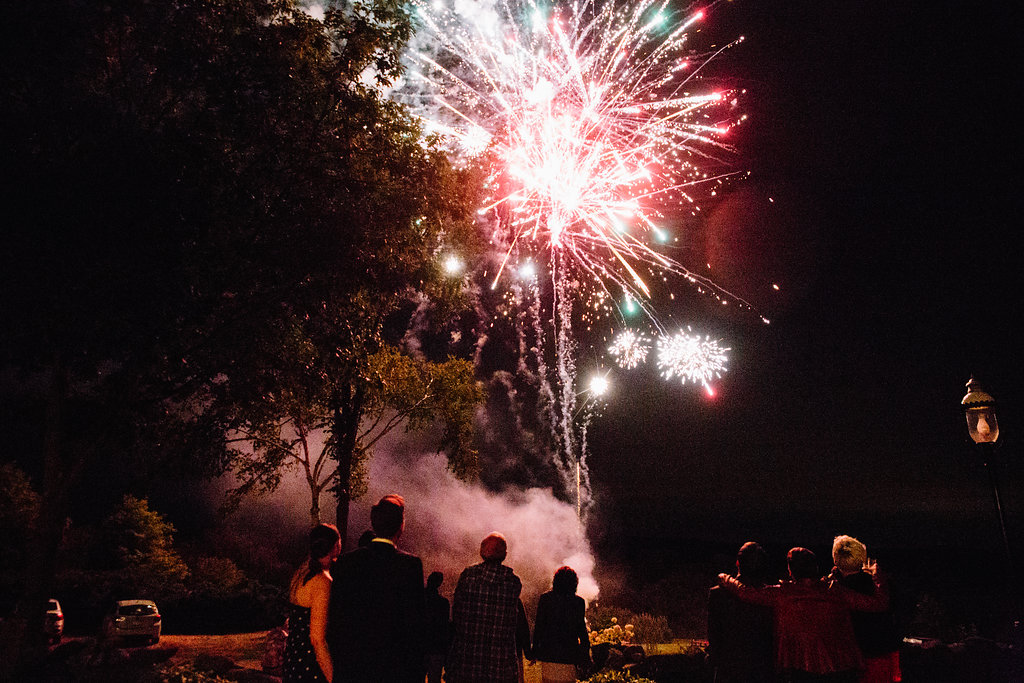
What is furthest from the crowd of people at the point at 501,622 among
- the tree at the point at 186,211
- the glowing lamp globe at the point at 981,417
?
the glowing lamp globe at the point at 981,417

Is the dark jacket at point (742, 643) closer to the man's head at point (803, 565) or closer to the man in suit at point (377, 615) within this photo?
the man's head at point (803, 565)

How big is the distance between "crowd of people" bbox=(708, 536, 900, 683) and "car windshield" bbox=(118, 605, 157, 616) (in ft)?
63.3

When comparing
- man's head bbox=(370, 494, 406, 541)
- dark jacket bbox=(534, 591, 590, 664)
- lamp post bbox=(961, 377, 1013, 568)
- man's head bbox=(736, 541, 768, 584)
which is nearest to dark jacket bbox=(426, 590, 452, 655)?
dark jacket bbox=(534, 591, 590, 664)

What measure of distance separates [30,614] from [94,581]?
2148 centimetres

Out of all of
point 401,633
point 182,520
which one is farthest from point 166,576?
point 401,633

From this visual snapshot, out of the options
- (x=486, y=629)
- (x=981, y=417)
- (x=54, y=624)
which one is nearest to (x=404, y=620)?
(x=486, y=629)

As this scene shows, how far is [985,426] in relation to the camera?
9.33 meters

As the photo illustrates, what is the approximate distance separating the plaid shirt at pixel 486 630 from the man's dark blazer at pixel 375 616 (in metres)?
1.03

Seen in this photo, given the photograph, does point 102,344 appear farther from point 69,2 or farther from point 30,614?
point 69,2

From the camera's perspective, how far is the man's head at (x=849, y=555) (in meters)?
5.02

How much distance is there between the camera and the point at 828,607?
15.4 feet

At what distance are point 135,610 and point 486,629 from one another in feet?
60.0

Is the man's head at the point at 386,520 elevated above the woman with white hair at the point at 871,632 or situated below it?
above

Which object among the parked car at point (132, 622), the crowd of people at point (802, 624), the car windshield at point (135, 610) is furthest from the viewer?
the car windshield at point (135, 610)
